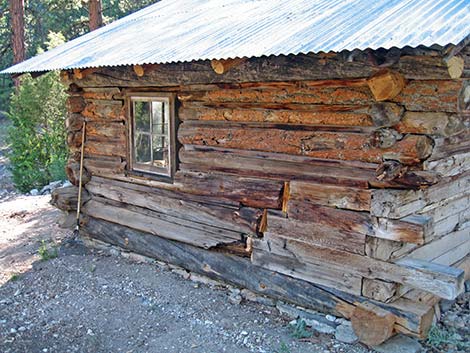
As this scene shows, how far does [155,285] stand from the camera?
20.9 feet

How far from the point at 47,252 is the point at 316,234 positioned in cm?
456

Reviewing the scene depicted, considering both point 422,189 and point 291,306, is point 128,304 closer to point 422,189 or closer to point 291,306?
point 291,306

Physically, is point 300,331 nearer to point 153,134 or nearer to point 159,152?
point 159,152

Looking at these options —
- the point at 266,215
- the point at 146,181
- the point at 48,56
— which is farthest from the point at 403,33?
the point at 48,56

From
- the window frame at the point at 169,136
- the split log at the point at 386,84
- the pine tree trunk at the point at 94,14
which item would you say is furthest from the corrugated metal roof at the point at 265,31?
the pine tree trunk at the point at 94,14

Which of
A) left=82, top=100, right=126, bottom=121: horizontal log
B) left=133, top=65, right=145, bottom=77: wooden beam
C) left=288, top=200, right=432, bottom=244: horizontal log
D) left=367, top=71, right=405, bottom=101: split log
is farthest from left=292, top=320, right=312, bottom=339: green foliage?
left=82, top=100, right=126, bottom=121: horizontal log

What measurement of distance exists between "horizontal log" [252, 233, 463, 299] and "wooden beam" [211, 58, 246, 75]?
1885 mm

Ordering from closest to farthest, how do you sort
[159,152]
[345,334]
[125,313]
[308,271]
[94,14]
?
[345,334], [308,271], [125,313], [159,152], [94,14]

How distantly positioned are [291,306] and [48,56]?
18.4 feet

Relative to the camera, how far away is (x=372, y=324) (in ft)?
15.4

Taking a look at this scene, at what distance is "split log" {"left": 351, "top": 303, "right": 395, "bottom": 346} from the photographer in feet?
15.3

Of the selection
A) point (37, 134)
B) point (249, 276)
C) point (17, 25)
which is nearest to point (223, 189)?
point (249, 276)

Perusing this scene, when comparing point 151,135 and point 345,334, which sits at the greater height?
point 151,135

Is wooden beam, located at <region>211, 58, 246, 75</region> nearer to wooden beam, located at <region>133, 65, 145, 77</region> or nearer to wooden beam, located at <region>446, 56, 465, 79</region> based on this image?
wooden beam, located at <region>133, 65, 145, 77</region>
